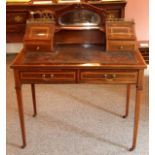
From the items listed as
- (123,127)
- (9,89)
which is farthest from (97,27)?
(9,89)

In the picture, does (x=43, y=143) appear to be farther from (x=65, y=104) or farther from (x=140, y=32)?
(x=140, y=32)

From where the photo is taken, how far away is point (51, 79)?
193 centimetres

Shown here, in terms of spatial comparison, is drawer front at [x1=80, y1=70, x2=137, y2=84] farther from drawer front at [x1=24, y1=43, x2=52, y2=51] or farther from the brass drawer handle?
drawer front at [x1=24, y1=43, x2=52, y2=51]

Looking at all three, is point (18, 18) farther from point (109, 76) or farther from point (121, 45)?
point (109, 76)

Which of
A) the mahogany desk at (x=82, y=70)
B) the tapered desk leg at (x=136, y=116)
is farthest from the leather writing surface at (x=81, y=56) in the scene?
the tapered desk leg at (x=136, y=116)

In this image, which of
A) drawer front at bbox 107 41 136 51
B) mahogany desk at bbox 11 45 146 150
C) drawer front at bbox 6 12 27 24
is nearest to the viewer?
mahogany desk at bbox 11 45 146 150

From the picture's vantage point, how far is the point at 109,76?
1.91m

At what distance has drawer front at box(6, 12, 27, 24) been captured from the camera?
12.5 feet

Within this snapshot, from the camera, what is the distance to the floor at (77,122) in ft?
7.03

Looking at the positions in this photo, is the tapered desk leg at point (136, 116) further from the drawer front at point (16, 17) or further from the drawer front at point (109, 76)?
the drawer front at point (16, 17)

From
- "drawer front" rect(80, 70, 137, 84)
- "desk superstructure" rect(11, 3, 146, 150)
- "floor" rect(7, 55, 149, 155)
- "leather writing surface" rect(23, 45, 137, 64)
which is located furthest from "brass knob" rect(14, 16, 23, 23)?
"drawer front" rect(80, 70, 137, 84)

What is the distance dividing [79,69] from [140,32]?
237 centimetres

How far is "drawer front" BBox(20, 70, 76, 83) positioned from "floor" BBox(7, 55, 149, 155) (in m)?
0.52

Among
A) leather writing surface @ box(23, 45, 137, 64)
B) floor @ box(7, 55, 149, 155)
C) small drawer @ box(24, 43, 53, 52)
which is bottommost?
floor @ box(7, 55, 149, 155)
